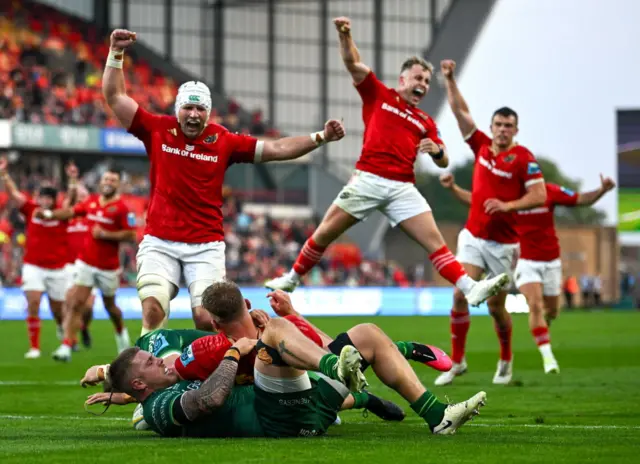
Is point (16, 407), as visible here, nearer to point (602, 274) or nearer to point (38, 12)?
point (38, 12)

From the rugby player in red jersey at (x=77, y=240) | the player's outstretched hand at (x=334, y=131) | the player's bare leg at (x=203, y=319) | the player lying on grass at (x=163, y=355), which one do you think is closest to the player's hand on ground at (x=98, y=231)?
the rugby player in red jersey at (x=77, y=240)

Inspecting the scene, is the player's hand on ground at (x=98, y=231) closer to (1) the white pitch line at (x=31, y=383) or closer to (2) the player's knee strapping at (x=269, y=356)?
(1) the white pitch line at (x=31, y=383)

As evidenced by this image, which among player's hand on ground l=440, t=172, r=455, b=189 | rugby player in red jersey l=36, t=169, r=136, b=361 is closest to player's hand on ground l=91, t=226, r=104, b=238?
rugby player in red jersey l=36, t=169, r=136, b=361

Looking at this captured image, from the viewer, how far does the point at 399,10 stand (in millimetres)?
61469

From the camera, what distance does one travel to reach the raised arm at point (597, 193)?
14.7 metres

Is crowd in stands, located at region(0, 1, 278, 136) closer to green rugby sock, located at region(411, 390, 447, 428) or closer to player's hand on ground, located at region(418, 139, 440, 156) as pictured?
player's hand on ground, located at region(418, 139, 440, 156)

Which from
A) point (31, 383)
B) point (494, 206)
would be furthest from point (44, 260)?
point (494, 206)

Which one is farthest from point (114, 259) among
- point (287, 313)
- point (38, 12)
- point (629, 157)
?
point (38, 12)

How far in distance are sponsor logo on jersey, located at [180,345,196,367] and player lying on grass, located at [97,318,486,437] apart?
0.37ft

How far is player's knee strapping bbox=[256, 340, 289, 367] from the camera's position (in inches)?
273

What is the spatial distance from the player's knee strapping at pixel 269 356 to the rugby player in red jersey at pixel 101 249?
9.82 m

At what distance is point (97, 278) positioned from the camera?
56.0 ft

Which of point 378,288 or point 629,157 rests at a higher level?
point 629,157

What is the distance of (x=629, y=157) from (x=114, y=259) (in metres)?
27.3
